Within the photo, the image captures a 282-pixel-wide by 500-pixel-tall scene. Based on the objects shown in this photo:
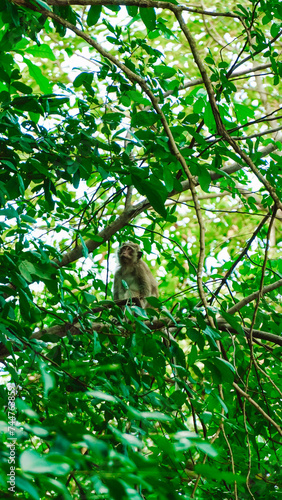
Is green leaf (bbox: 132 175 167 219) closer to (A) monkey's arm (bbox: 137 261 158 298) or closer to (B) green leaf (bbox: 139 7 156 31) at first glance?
(B) green leaf (bbox: 139 7 156 31)

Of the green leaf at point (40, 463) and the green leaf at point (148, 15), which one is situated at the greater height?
the green leaf at point (148, 15)

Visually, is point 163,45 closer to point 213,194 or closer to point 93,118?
point 213,194

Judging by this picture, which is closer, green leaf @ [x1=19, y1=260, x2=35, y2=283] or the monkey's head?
green leaf @ [x1=19, y1=260, x2=35, y2=283]

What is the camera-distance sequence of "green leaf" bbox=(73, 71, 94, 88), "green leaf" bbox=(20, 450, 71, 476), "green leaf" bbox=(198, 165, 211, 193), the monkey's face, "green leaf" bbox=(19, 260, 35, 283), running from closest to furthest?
1. "green leaf" bbox=(20, 450, 71, 476)
2. "green leaf" bbox=(19, 260, 35, 283)
3. "green leaf" bbox=(198, 165, 211, 193)
4. "green leaf" bbox=(73, 71, 94, 88)
5. the monkey's face

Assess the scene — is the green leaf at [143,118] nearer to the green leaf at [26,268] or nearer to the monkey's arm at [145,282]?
the green leaf at [26,268]

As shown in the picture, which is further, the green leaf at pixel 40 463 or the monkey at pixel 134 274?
the monkey at pixel 134 274

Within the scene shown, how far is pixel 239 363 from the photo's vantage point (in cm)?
385

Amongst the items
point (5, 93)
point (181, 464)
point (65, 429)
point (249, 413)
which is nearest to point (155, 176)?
point (5, 93)

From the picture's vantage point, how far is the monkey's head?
7.48m

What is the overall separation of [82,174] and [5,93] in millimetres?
642

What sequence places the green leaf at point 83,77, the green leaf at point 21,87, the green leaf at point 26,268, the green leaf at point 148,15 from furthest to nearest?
the green leaf at point 83,77 < the green leaf at point 148,15 < the green leaf at point 21,87 < the green leaf at point 26,268

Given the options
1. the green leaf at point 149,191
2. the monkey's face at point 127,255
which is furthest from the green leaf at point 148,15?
the monkey's face at point 127,255

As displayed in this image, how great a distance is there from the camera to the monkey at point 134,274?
24.6 feet

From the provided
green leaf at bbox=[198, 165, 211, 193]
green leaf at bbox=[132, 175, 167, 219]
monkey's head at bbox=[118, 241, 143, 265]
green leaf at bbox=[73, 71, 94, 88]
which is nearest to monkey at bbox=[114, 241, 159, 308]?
monkey's head at bbox=[118, 241, 143, 265]
